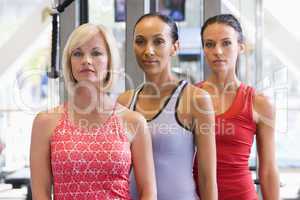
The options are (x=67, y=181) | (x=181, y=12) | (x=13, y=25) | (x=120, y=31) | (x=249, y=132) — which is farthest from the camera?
(x=13, y=25)

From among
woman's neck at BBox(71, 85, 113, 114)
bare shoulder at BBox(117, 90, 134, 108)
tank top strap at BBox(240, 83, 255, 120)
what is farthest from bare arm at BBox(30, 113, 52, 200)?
tank top strap at BBox(240, 83, 255, 120)

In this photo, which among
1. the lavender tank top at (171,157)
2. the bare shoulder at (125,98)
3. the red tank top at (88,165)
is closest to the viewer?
the red tank top at (88,165)

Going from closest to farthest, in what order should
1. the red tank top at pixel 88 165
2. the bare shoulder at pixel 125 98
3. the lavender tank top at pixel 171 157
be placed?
the red tank top at pixel 88 165
the lavender tank top at pixel 171 157
the bare shoulder at pixel 125 98

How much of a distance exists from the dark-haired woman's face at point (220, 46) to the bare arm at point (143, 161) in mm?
431

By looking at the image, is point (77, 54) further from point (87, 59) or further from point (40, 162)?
point (40, 162)

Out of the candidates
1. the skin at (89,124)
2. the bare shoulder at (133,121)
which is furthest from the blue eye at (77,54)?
the bare shoulder at (133,121)

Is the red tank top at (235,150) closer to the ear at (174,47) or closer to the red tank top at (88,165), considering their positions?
the ear at (174,47)

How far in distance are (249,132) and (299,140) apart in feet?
3.84

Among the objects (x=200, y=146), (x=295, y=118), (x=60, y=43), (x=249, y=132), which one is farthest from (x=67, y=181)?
(x=295, y=118)

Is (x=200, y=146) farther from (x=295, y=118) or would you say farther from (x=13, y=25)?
(x=13, y=25)

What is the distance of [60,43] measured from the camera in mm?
2219

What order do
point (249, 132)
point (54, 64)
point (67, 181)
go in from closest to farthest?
1. point (67, 181)
2. point (249, 132)
3. point (54, 64)

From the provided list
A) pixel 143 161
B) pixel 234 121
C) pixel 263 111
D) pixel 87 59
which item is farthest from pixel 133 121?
pixel 263 111

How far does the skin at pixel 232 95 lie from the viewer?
1.53 metres
